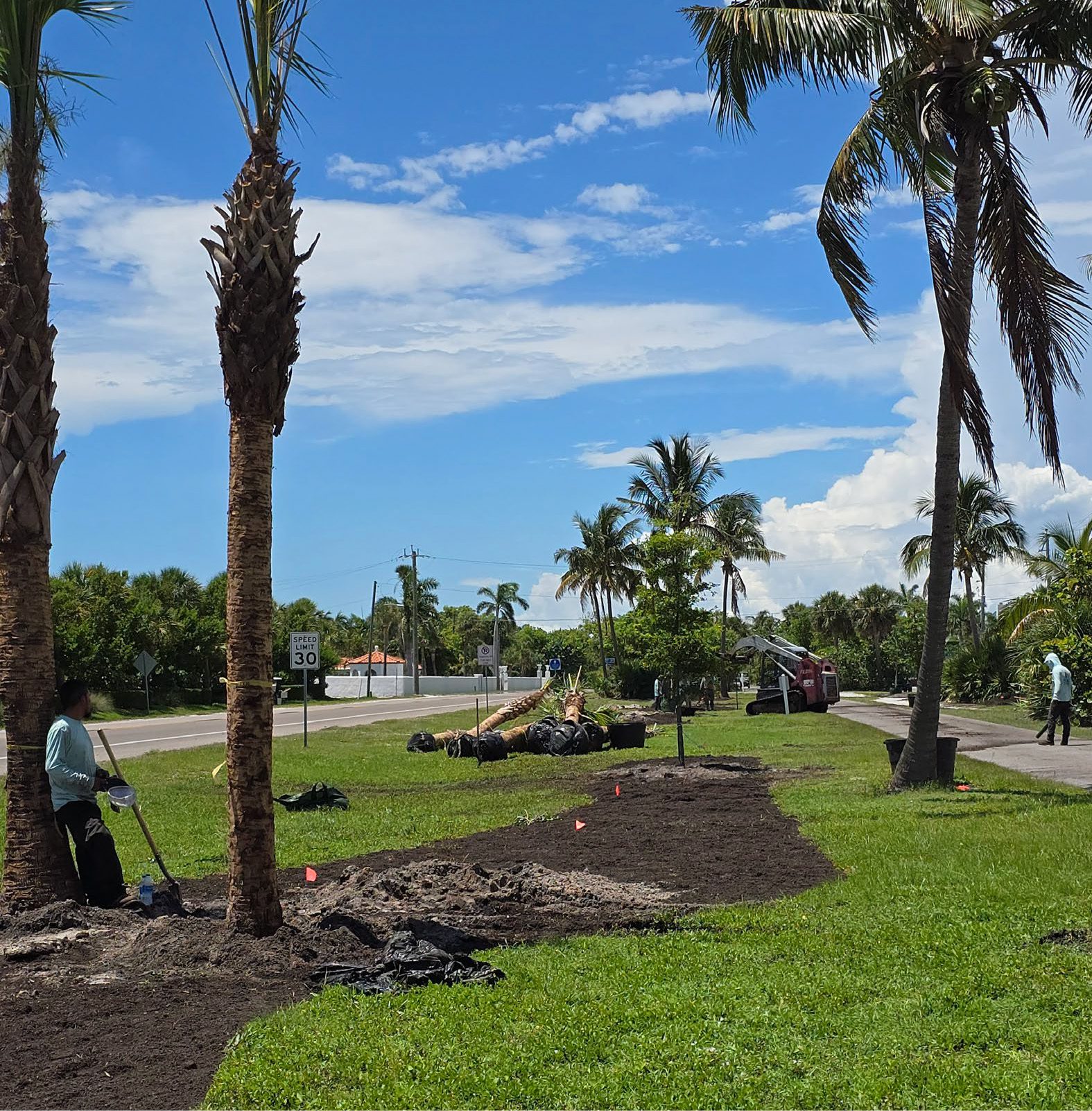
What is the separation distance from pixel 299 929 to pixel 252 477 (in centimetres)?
281

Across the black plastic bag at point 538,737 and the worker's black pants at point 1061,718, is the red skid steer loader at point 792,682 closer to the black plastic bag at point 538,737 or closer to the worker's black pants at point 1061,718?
the black plastic bag at point 538,737

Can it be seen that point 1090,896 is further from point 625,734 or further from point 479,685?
point 479,685

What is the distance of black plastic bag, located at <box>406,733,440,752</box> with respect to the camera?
25670mm

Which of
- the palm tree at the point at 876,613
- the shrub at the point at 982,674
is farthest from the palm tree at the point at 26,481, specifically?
the palm tree at the point at 876,613

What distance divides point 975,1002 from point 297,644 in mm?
20083

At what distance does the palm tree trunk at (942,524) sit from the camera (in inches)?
551

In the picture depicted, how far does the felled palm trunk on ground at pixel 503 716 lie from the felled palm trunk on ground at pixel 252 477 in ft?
60.2

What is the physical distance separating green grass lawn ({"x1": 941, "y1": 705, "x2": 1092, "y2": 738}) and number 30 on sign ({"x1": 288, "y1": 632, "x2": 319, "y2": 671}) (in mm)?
15578

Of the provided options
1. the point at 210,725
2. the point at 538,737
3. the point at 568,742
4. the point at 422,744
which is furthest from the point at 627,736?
the point at 210,725

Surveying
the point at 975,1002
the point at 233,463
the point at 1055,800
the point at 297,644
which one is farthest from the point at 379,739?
the point at 975,1002

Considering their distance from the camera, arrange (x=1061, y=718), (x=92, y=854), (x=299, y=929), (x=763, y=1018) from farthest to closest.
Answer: (x=1061, y=718) → (x=92, y=854) → (x=299, y=929) → (x=763, y=1018)

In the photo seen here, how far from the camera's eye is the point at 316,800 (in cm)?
1478

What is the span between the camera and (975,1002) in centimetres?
546

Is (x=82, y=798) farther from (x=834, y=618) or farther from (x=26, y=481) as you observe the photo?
(x=834, y=618)
